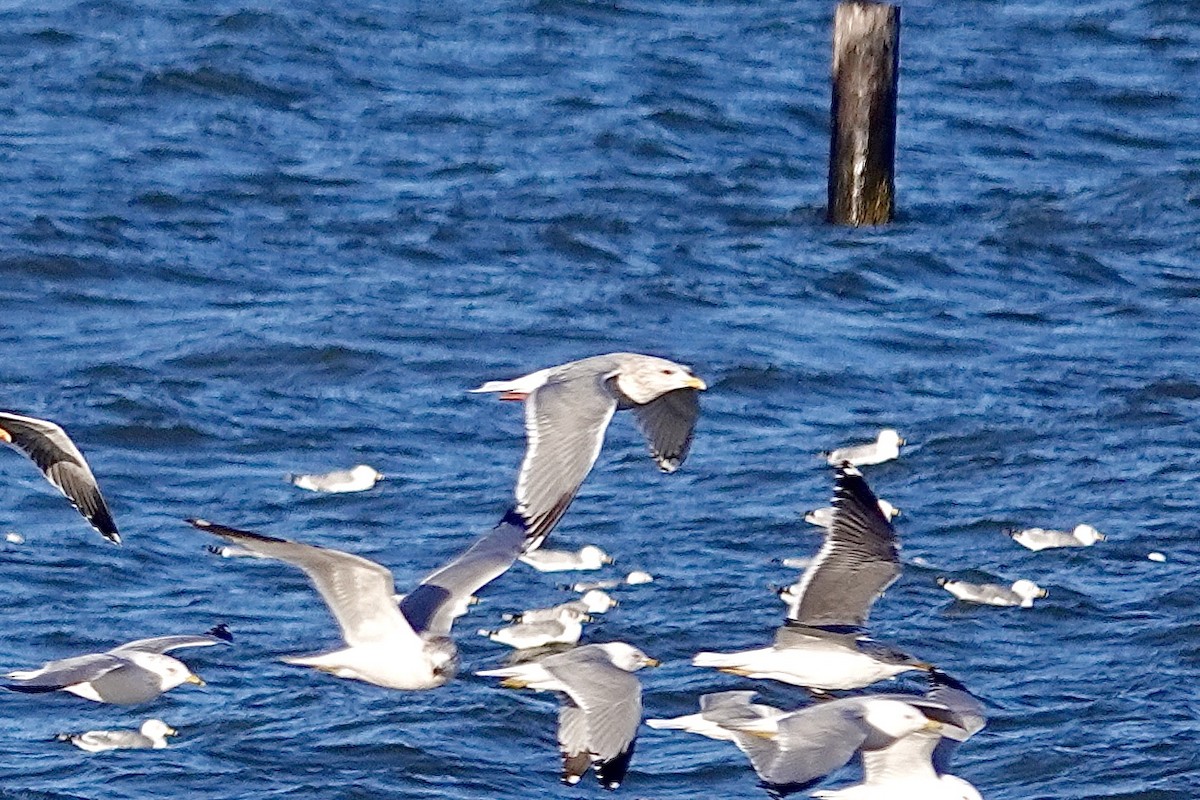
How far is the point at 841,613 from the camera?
7.94 meters

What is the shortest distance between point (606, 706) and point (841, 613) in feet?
3.15

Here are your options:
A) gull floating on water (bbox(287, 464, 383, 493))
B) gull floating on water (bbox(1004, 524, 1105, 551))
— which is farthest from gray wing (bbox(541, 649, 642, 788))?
gull floating on water (bbox(287, 464, 383, 493))

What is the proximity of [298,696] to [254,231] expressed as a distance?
625 centimetres

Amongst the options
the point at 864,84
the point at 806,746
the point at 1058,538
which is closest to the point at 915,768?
the point at 806,746

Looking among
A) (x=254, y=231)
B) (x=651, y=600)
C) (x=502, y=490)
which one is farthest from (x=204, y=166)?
(x=651, y=600)

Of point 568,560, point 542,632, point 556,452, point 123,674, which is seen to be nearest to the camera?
point 556,452

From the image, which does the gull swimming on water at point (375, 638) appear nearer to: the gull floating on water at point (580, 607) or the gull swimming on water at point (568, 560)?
the gull floating on water at point (580, 607)

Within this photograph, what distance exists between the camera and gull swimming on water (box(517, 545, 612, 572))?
10375mm

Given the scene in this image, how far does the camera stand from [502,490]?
36.8ft

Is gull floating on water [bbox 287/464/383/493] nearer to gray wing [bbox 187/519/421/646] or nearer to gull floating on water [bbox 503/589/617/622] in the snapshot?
gull floating on water [bbox 503/589/617/622]

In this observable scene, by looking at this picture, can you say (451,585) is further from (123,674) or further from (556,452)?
(123,674)

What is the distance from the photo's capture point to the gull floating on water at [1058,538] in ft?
35.1

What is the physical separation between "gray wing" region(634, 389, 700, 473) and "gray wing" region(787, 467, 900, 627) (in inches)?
24.6

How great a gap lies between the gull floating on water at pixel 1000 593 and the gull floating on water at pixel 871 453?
1.43m
